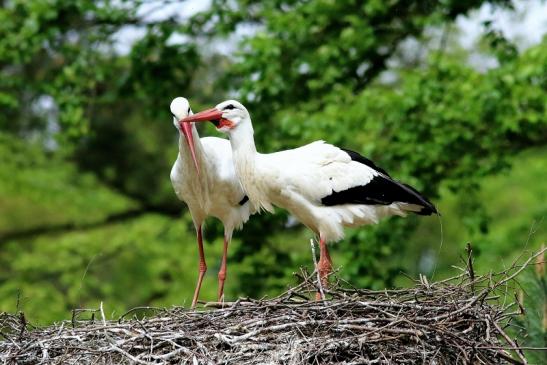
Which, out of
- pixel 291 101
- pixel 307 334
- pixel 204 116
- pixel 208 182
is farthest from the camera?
pixel 291 101

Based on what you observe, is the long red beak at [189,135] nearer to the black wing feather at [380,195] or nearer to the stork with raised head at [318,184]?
the stork with raised head at [318,184]

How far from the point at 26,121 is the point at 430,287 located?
1338 centimetres

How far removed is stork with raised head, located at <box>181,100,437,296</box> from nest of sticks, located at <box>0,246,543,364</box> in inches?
57.7

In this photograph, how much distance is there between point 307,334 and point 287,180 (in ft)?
6.75

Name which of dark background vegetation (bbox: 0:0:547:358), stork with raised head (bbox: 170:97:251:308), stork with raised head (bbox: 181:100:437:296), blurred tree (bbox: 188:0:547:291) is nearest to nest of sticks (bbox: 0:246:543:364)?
stork with raised head (bbox: 181:100:437:296)

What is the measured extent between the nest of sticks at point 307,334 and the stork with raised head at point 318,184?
4.81 ft

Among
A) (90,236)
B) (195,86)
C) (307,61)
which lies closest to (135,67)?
(307,61)

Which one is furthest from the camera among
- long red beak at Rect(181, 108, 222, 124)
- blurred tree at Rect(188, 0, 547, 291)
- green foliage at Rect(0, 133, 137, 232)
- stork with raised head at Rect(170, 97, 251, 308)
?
green foliage at Rect(0, 133, 137, 232)

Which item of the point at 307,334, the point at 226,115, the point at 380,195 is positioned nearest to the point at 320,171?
the point at 380,195

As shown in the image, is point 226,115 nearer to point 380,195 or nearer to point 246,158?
point 246,158

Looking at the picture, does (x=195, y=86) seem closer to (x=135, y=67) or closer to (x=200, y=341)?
(x=135, y=67)

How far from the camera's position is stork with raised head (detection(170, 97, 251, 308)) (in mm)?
8672

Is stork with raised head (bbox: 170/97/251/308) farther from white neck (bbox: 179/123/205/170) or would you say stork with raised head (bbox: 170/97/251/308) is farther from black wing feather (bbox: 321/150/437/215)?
black wing feather (bbox: 321/150/437/215)

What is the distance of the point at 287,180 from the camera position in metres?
8.34
